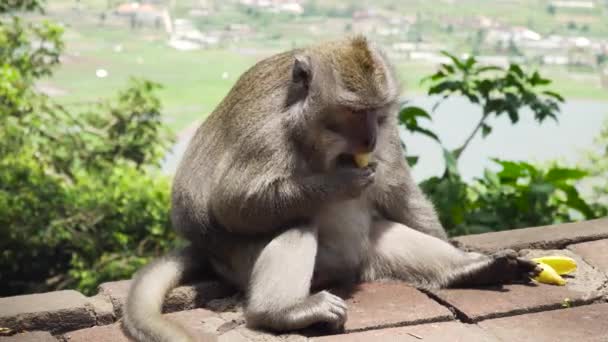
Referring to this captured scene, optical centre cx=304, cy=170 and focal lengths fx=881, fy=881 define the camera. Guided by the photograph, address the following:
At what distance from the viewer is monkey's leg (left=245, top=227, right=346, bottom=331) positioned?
3207 millimetres

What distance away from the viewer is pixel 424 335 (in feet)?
10.7

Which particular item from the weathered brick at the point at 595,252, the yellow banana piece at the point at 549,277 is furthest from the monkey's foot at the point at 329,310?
the weathered brick at the point at 595,252

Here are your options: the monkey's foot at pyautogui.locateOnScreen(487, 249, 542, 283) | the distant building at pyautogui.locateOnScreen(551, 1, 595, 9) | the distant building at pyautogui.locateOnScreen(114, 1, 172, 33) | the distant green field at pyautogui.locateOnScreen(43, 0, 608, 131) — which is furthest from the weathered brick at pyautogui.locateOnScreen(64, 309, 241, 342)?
the distant building at pyautogui.locateOnScreen(551, 1, 595, 9)

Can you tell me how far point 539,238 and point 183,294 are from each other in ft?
5.82

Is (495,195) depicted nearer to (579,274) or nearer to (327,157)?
(579,274)

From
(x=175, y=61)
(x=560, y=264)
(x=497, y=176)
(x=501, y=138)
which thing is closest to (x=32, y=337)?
(x=560, y=264)

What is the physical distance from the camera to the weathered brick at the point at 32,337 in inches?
A: 128

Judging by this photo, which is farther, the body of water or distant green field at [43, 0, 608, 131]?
distant green field at [43, 0, 608, 131]

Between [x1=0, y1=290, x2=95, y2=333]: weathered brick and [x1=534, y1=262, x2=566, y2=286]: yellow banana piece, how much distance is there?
1.88 metres

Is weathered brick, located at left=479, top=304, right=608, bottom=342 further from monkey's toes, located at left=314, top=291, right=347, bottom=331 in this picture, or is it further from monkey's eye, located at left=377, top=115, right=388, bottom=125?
monkey's eye, located at left=377, top=115, right=388, bottom=125

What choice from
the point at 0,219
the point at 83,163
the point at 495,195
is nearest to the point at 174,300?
the point at 495,195

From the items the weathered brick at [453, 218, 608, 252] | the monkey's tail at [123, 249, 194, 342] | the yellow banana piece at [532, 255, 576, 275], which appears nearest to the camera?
the monkey's tail at [123, 249, 194, 342]

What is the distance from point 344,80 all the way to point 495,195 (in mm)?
2986

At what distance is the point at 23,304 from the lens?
348 centimetres
